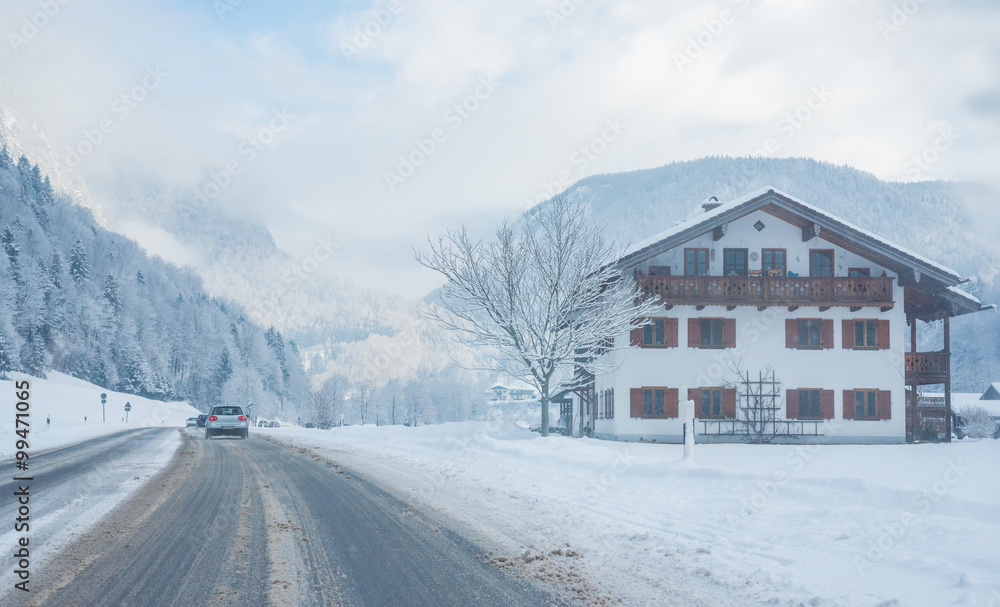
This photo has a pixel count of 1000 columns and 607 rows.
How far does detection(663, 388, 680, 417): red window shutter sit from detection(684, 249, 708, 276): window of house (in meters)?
5.78

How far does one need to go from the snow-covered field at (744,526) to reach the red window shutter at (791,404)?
16.0 metres

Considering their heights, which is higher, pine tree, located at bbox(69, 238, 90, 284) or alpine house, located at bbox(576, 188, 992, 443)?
pine tree, located at bbox(69, 238, 90, 284)

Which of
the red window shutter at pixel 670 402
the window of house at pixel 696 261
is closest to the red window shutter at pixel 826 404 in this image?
the red window shutter at pixel 670 402

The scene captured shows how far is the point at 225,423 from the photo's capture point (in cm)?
3638

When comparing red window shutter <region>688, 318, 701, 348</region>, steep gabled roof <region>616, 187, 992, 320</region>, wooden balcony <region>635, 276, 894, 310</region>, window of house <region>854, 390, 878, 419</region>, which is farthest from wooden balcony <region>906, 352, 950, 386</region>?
red window shutter <region>688, 318, 701, 348</region>

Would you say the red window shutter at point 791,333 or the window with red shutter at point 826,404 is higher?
the red window shutter at point 791,333

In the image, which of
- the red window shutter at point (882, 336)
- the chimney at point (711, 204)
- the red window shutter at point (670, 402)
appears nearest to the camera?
the red window shutter at point (670, 402)

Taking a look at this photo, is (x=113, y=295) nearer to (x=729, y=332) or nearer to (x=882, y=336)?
(x=729, y=332)

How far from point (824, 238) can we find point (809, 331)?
468 centimetres

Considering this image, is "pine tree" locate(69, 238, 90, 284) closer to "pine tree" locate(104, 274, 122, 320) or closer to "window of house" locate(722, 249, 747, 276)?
"pine tree" locate(104, 274, 122, 320)

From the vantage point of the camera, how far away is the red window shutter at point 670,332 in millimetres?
32875

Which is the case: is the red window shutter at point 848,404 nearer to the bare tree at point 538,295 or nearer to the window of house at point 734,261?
the window of house at point 734,261

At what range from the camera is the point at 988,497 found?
9.68 metres

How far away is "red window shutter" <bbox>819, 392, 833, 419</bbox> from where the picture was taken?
108 feet
